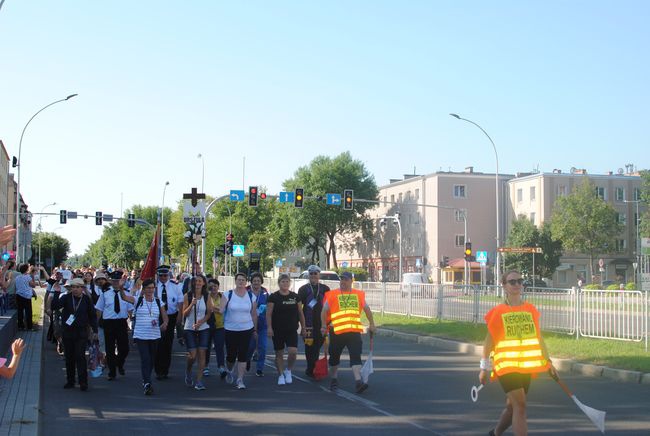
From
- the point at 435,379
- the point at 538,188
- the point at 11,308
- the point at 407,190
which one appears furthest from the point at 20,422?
the point at 407,190

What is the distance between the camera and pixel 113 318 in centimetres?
1351

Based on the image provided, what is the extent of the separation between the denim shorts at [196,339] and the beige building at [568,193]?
6859cm

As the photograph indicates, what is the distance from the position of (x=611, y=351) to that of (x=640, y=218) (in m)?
68.7

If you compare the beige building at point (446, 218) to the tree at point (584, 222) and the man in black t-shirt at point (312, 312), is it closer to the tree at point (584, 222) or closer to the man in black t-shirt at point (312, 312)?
the tree at point (584, 222)

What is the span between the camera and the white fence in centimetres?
1741

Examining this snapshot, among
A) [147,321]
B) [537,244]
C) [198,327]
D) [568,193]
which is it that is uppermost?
[568,193]

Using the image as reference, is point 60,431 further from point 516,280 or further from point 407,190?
point 407,190

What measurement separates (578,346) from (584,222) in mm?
57102

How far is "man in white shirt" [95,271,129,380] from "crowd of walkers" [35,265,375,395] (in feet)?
0.05

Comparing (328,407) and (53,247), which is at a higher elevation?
(53,247)

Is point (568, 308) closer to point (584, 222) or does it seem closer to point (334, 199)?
point (334, 199)

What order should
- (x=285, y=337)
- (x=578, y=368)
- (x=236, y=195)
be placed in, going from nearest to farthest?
(x=285, y=337) → (x=578, y=368) → (x=236, y=195)

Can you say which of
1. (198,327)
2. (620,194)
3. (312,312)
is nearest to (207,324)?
(198,327)

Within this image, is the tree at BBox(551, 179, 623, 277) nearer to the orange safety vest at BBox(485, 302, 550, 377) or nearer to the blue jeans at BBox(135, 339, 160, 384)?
the blue jeans at BBox(135, 339, 160, 384)
